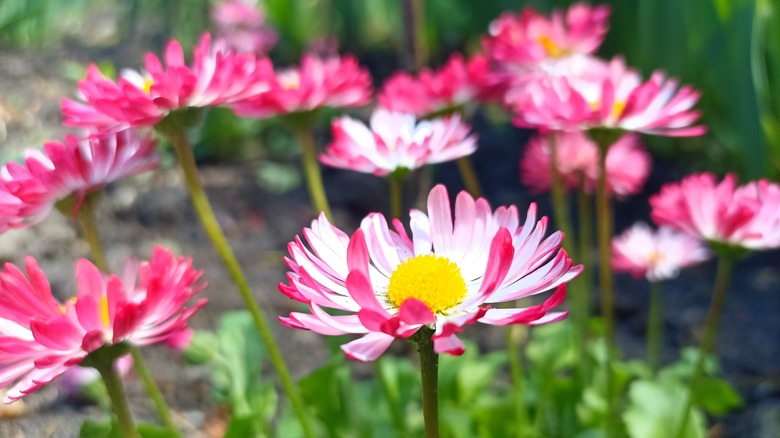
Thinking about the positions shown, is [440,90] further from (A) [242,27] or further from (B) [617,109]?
(A) [242,27]

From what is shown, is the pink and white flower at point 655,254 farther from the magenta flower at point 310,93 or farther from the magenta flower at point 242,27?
the magenta flower at point 242,27

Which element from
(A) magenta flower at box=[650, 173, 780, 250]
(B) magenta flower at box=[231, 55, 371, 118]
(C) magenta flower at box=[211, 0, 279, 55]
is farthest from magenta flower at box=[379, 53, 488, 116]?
(C) magenta flower at box=[211, 0, 279, 55]

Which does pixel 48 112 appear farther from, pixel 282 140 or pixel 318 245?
pixel 318 245

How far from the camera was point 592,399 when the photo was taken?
3.10 feet

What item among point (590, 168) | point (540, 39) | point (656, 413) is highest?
point (540, 39)

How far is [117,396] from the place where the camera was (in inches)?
20.4

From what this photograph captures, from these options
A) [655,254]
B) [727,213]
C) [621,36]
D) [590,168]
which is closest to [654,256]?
[655,254]

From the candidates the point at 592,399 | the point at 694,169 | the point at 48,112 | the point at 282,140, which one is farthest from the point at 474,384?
the point at 48,112

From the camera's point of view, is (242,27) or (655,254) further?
(242,27)

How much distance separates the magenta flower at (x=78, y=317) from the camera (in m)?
0.46

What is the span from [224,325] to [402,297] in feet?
1.95

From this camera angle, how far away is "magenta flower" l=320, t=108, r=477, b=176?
688mm

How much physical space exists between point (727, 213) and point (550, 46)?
16.8 inches

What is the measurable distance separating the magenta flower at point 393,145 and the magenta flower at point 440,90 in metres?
0.14
